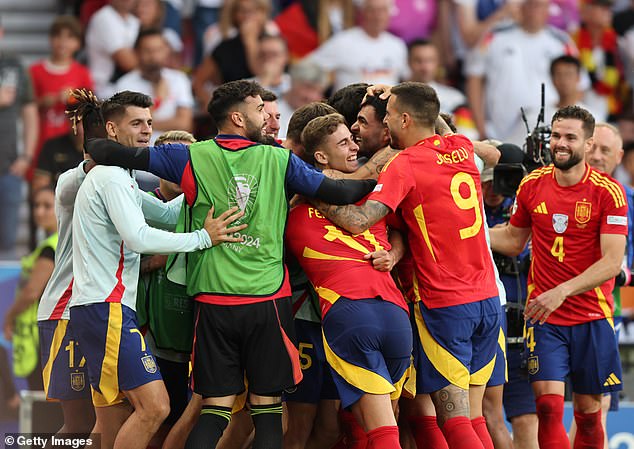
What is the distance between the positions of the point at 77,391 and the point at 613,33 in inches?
376

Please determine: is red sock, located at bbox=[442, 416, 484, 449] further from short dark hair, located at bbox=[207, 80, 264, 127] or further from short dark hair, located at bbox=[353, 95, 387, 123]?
short dark hair, located at bbox=[207, 80, 264, 127]

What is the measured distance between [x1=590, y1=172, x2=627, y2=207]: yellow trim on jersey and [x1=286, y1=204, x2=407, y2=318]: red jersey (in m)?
1.79

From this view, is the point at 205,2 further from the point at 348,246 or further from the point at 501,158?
the point at 348,246

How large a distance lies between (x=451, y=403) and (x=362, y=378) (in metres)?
0.65

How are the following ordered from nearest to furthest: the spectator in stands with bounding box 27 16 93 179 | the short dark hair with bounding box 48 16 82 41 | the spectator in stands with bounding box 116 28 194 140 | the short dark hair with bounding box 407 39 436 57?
1. the spectator in stands with bounding box 116 28 194 140
2. the spectator in stands with bounding box 27 16 93 179
3. the short dark hair with bounding box 48 16 82 41
4. the short dark hair with bounding box 407 39 436 57

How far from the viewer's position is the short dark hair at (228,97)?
22.9 feet

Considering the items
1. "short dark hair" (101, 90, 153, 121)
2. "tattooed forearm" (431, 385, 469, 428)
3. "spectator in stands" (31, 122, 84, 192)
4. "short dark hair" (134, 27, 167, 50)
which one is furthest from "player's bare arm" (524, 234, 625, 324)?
Answer: "short dark hair" (134, 27, 167, 50)

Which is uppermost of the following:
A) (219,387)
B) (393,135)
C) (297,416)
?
(393,135)

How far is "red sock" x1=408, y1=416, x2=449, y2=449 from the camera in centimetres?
721

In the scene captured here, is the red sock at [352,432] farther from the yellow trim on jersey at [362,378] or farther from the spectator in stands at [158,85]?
the spectator in stands at [158,85]

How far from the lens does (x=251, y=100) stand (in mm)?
7016

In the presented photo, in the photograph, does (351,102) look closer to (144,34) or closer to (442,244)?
(442,244)

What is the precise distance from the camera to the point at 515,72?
13.5 meters

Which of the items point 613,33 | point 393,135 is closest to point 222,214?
point 393,135
